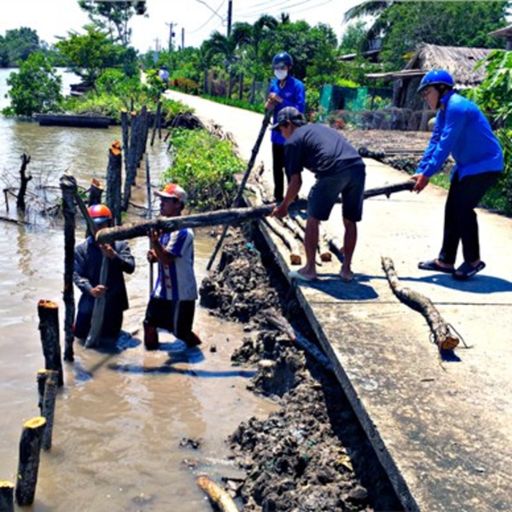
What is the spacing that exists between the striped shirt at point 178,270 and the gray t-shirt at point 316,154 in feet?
4.22

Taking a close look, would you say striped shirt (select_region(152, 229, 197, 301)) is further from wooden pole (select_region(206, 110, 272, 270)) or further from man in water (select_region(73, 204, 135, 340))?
wooden pole (select_region(206, 110, 272, 270))

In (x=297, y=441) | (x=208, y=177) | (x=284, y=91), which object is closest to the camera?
(x=297, y=441)

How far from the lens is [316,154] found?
597 centimetres

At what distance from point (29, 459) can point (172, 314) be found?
2.95m

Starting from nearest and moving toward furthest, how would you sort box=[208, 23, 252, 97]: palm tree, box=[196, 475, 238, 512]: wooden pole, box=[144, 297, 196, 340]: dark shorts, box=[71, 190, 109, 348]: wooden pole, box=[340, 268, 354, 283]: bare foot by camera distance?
box=[196, 475, 238, 512]: wooden pole
box=[340, 268, 354, 283]: bare foot
box=[71, 190, 109, 348]: wooden pole
box=[144, 297, 196, 340]: dark shorts
box=[208, 23, 252, 97]: palm tree

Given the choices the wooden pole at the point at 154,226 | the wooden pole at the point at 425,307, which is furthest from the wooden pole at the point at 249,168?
the wooden pole at the point at 425,307

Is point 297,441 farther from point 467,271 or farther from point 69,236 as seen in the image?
point 69,236

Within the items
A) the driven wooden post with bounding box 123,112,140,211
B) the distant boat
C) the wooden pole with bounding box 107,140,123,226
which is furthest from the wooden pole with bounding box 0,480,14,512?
the distant boat

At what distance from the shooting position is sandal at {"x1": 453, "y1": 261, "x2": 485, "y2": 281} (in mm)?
6473

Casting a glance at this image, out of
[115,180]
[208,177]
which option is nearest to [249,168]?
[115,180]

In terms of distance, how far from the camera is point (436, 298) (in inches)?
233

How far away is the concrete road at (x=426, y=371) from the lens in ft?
11.1

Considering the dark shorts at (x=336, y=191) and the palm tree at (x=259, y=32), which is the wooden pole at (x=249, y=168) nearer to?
the dark shorts at (x=336, y=191)

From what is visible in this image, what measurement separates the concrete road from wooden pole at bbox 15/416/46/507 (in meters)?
1.88
